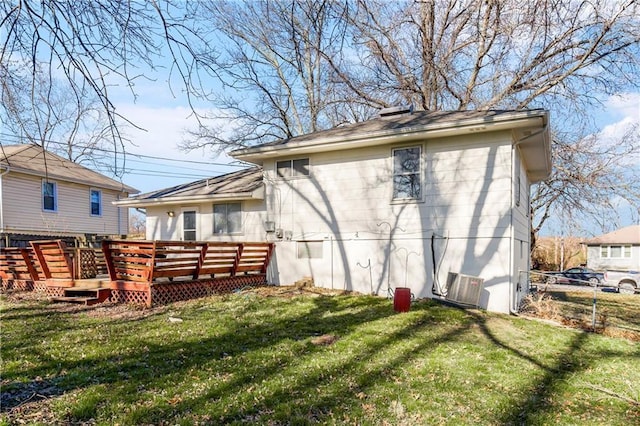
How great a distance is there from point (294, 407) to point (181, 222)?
404 inches

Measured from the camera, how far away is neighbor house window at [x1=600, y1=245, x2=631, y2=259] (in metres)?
29.5

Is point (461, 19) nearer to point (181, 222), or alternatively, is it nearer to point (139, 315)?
point (181, 222)

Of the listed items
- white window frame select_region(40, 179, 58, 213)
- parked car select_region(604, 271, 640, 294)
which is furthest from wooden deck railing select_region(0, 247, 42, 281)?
parked car select_region(604, 271, 640, 294)

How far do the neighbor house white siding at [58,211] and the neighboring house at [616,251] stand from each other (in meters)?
32.9

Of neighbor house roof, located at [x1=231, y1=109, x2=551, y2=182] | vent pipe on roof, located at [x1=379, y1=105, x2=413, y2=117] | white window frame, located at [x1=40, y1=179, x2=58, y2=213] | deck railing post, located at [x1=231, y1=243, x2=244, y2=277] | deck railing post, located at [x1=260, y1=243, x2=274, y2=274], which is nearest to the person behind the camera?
neighbor house roof, located at [x1=231, y1=109, x2=551, y2=182]

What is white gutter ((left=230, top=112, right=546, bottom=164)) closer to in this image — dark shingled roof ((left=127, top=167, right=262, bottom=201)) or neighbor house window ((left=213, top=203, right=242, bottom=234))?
dark shingled roof ((left=127, top=167, right=262, bottom=201))

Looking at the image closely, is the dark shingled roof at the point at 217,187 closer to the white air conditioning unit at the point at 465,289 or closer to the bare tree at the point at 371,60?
the bare tree at the point at 371,60

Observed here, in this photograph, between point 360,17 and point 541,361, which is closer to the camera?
point 360,17

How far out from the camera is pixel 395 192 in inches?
389

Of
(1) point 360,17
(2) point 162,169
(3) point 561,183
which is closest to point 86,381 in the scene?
(1) point 360,17

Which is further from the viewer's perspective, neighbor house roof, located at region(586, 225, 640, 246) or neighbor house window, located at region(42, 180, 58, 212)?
neighbor house roof, located at region(586, 225, 640, 246)

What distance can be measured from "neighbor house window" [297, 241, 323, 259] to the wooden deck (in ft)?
2.89

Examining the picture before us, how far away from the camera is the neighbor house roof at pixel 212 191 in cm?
1147

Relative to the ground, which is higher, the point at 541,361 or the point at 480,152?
the point at 480,152
